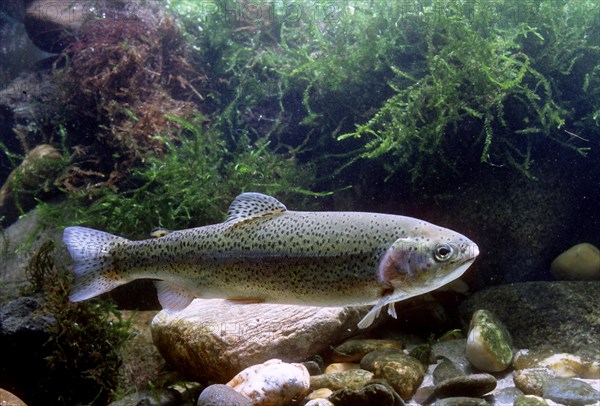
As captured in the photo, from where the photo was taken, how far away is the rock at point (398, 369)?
389cm

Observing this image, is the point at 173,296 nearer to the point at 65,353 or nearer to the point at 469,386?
the point at 65,353

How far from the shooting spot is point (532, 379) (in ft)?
12.5

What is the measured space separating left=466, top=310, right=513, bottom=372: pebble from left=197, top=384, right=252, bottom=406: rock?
2.36 meters

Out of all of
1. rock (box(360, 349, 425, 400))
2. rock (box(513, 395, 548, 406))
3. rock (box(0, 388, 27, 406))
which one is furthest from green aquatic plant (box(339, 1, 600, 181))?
rock (box(0, 388, 27, 406))

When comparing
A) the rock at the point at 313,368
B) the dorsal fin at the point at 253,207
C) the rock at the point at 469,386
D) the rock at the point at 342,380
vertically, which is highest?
the dorsal fin at the point at 253,207

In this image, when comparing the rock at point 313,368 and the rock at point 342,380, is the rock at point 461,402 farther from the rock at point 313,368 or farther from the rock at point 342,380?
the rock at point 313,368

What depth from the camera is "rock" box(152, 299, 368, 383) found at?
4.30m

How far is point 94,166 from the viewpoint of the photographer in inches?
297

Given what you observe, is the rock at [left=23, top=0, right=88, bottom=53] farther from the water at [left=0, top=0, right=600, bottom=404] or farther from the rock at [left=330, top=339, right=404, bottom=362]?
the rock at [left=330, top=339, right=404, bottom=362]

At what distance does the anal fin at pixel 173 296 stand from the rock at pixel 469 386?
2.30 m

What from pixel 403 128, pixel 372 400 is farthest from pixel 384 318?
pixel 403 128

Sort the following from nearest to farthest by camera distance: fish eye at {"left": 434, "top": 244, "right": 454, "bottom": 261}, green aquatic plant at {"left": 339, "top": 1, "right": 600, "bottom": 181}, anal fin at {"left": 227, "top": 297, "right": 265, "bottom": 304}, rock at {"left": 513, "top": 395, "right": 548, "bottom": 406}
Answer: fish eye at {"left": 434, "top": 244, "right": 454, "bottom": 261} < anal fin at {"left": 227, "top": 297, "right": 265, "bottom": 304} < rock at {"left": 513, "top": 395, "right": 548, "bottom": 406} < green aquatic plant at {"left": 339, "top": 1, "right": 600, "bottom": 181}

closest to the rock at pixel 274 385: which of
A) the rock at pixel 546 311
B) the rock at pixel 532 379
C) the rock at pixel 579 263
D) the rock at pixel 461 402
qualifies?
the rock at pixel 461 402

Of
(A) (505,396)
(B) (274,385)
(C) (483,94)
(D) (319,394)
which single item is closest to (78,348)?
(B) (274,385)
